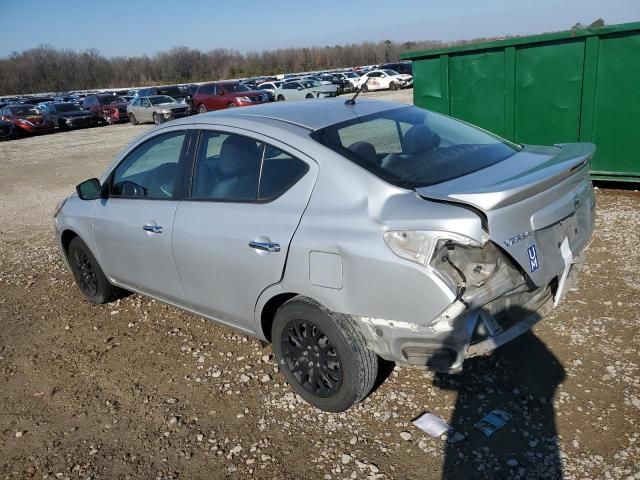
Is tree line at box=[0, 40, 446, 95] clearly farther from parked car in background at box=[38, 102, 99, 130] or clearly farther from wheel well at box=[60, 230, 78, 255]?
wheel well at box=[60, 230, 78, 255]

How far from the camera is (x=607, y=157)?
21.9 feet

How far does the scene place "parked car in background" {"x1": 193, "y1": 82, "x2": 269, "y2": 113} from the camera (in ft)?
83.0

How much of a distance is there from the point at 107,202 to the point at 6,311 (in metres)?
1.82

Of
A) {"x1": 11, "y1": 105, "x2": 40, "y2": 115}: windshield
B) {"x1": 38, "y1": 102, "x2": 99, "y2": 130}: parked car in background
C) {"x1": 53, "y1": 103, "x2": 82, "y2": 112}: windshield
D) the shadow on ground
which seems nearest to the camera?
the shadow on ground

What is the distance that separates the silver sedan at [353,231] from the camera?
2.49 m

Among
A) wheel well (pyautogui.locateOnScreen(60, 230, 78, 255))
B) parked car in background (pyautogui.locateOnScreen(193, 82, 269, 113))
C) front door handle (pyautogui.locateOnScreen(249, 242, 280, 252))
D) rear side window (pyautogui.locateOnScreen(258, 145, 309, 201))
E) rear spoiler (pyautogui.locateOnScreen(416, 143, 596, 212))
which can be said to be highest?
rear side window (pyautogui.locateOnScreen(258, 145, 309, 201))

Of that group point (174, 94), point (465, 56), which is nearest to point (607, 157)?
point (465, 56)

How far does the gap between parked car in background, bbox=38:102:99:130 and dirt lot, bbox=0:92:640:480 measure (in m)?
24.9

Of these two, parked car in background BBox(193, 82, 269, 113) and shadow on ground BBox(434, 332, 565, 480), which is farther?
parked car in background BBox(193, 82, 269, 113)

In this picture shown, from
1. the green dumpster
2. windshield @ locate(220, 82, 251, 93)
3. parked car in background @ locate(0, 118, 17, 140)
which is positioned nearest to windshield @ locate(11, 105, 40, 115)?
parked car in background @ locate(0, 118, 17, 140)

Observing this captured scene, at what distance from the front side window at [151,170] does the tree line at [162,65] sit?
266 feet

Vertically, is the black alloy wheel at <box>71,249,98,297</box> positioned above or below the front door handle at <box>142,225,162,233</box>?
below

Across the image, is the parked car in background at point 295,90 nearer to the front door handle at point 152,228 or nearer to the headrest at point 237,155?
the front door handle at point 152,228

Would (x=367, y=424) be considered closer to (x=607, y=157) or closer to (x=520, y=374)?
(x=520, y=374)
